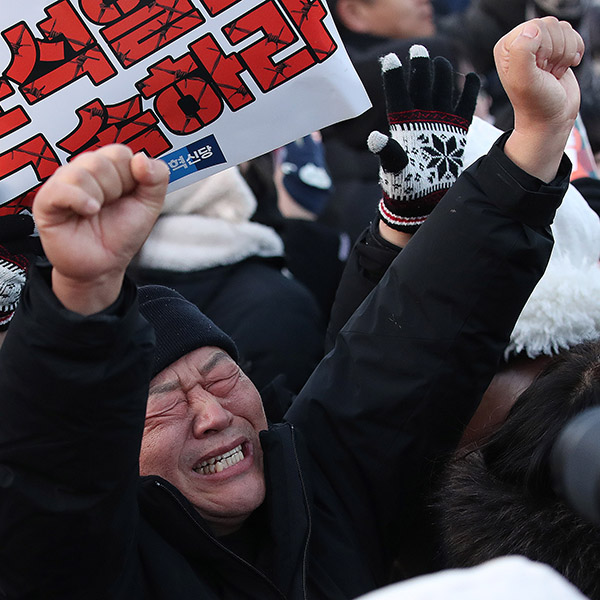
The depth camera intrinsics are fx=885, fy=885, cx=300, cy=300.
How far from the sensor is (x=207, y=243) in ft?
9.08

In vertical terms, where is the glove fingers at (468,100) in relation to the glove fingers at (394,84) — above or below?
below

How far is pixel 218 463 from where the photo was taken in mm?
1799

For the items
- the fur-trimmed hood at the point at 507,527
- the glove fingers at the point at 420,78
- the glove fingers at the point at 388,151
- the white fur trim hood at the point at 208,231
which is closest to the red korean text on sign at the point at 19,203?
the glove fingers at the point at 388,151

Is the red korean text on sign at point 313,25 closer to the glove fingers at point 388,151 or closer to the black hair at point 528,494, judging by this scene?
the glove fingers at point 388,151

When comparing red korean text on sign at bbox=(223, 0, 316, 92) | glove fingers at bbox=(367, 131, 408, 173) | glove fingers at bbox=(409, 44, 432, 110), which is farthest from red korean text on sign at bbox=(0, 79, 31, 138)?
glove fingers at bbox=(409, 44, 432, 110)

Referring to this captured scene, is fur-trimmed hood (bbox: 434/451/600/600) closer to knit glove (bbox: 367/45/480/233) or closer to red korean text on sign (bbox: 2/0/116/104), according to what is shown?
knit glove (bbox: 367/45/480/233)

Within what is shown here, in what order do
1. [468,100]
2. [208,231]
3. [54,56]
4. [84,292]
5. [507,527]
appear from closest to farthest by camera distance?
[84,292], [507,527], [54,56], [468,100], [208,231]

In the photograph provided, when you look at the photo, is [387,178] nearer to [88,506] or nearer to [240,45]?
[240,45]

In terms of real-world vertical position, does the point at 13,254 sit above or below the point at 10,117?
below

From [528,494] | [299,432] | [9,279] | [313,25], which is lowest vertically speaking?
[299,432]

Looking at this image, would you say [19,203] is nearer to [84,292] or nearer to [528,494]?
[84,292]

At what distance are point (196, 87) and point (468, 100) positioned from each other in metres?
0.64

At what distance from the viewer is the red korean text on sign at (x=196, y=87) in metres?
1.56

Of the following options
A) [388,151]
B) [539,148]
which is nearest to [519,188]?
[539,148]
